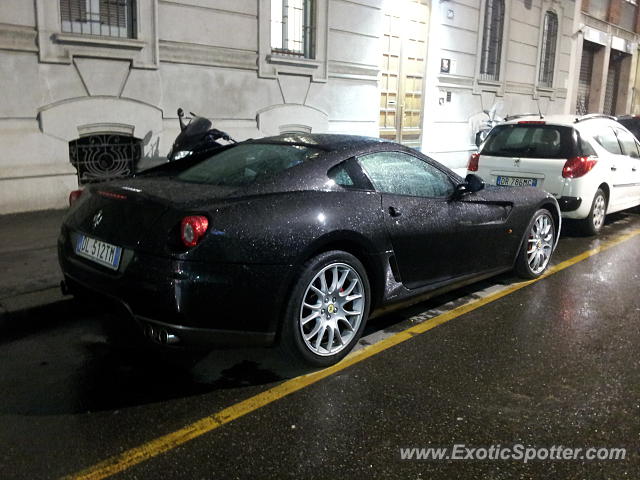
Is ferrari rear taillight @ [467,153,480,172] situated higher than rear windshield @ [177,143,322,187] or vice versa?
rear windshield @ [177,143,322,187]

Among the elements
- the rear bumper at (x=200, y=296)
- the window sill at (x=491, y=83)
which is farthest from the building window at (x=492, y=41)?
the rear bumper at (x=200, y=296)

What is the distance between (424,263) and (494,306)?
1.00 meters

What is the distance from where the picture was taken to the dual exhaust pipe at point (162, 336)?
10.5 ft

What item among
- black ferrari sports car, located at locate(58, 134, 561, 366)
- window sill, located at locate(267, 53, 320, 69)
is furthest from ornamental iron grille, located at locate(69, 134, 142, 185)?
black ferrari sports car, located at locate(58, 134, 561, 366)

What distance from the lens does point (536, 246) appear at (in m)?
5.74

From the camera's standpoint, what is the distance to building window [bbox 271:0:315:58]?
10.5 meters

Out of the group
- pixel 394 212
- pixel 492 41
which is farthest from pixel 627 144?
pixel 492 41

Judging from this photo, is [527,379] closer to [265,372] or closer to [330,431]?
[330,431]

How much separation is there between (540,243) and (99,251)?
4.00m

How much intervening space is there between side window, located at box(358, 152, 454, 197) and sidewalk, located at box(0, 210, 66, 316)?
8.23 feet

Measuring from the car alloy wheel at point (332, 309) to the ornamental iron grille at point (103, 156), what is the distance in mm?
5336

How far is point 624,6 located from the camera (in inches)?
942

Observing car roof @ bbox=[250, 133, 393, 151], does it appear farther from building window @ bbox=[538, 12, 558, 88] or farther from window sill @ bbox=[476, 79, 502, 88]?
building window @ bbox=[538, 12, 558, 88]

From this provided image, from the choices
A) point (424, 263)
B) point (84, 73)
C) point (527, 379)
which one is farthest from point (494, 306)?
point (84, 73)
